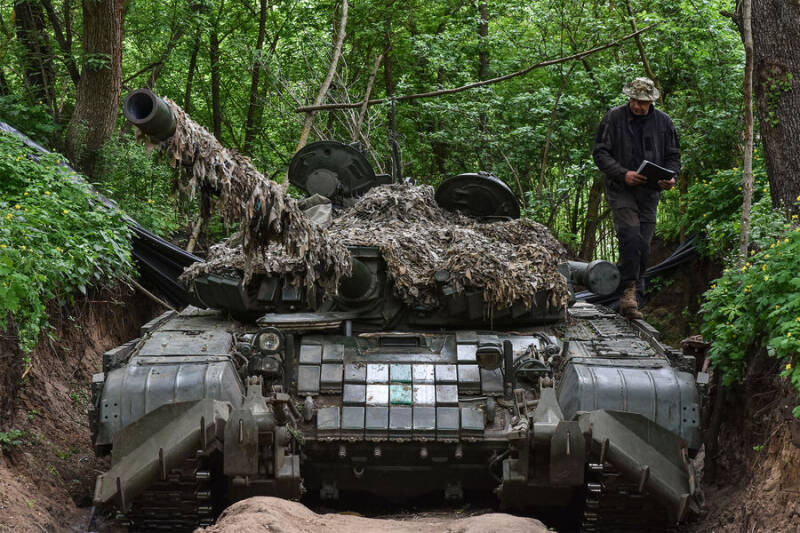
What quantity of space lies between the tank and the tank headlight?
0.04ft

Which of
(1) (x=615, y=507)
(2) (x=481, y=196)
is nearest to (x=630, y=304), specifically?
(2) (x=481, y=196)

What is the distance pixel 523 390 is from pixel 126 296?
20.6ft

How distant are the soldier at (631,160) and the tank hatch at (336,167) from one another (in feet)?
8.12

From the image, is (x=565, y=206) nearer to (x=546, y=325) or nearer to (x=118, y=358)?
(x=546, y=325)

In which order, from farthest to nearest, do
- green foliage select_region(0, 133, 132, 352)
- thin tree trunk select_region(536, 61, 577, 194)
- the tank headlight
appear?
1. thin tree trunk select_region(536, 61, 577, 194)
2. green foliage select_region(0, 133, 132, 352)
3. the tank headlight

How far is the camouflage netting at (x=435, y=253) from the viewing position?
7.45 meters

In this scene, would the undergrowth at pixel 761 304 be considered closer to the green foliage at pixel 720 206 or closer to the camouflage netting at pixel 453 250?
the green foliage at pixel 720 206

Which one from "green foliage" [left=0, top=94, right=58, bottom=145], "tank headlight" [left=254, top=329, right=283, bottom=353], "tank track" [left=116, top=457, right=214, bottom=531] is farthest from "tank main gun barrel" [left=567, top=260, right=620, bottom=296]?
Answer: "green foliage" [left=0, top=94, right=58, bottom=145]

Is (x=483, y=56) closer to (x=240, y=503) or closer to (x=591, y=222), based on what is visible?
(x=591, y=222)

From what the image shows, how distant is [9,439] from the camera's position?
7.00 metres

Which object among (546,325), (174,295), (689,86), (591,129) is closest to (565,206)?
(591,129)

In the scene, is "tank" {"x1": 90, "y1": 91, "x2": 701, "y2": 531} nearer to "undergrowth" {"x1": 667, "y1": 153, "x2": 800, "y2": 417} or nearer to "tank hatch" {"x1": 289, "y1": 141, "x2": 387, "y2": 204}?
"undergrowth" {"x1": 667, "y1": 153, "x2": 800, "y2": 417}

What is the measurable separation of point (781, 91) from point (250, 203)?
5.78 m

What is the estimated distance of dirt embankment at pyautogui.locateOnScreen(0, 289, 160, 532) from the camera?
6.66 m
